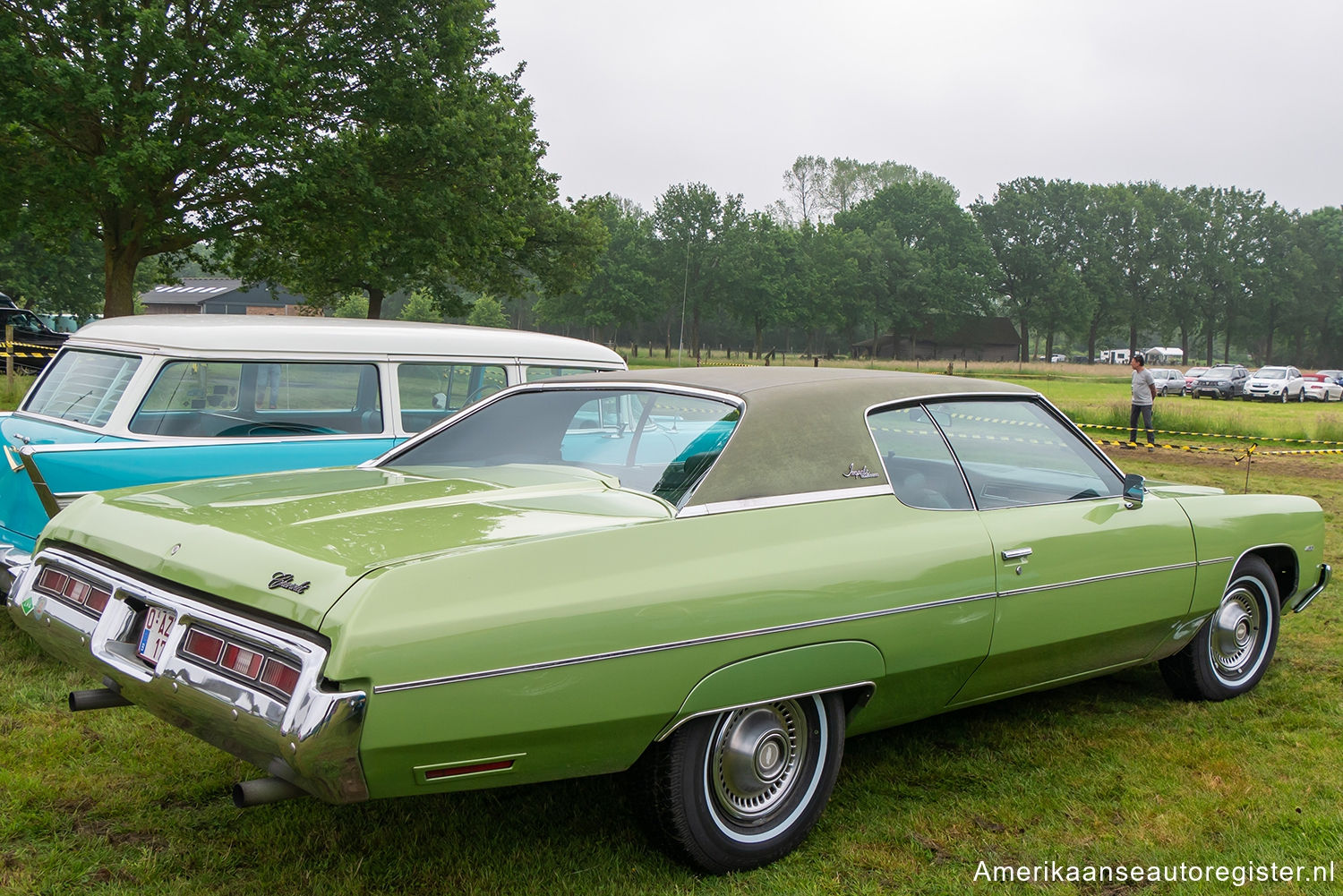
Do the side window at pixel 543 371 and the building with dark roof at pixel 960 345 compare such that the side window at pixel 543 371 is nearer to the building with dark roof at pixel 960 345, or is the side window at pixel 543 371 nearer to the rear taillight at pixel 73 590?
the rear taillight at pixel 73 590

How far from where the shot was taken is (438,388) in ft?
21.7

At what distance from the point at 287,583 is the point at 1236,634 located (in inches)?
157

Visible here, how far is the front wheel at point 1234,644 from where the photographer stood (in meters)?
4.36

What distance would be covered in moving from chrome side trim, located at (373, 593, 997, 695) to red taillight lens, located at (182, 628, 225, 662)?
1.61 feet

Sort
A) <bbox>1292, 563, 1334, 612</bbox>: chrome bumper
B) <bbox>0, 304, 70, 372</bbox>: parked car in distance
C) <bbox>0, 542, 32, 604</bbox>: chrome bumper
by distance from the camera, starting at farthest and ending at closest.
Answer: <bbox>0, 304, 70, 372</bbox>: parked car in distance → <bbox>1292, 563, 1334, 612</bbox>: chrome bumper → <bbox>0, 542, 32, 604</bbox>: chrome bumper

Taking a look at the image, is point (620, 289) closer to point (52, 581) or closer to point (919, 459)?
point (919, 459)

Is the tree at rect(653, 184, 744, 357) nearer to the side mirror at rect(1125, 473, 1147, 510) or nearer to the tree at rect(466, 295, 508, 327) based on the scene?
the tree at rect(466, 295, 508, 327)

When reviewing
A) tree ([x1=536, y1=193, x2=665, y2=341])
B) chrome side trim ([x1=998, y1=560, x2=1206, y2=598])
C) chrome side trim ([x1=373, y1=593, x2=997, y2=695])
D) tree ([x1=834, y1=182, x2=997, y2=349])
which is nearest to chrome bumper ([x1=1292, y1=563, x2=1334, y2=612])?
chrome side trim ([x1=998, y1=560, x2=1206, y2=598])

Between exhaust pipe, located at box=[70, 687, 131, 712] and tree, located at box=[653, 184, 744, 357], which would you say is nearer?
exhaust pipe, located at box=[70, 687, 131, 712]

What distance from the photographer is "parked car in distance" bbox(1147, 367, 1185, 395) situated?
161 feet

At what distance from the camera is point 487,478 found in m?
3.37

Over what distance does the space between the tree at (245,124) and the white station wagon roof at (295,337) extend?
38.4 ft

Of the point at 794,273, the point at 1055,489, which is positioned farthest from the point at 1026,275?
the point at 1055,489

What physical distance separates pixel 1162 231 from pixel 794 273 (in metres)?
38.2
